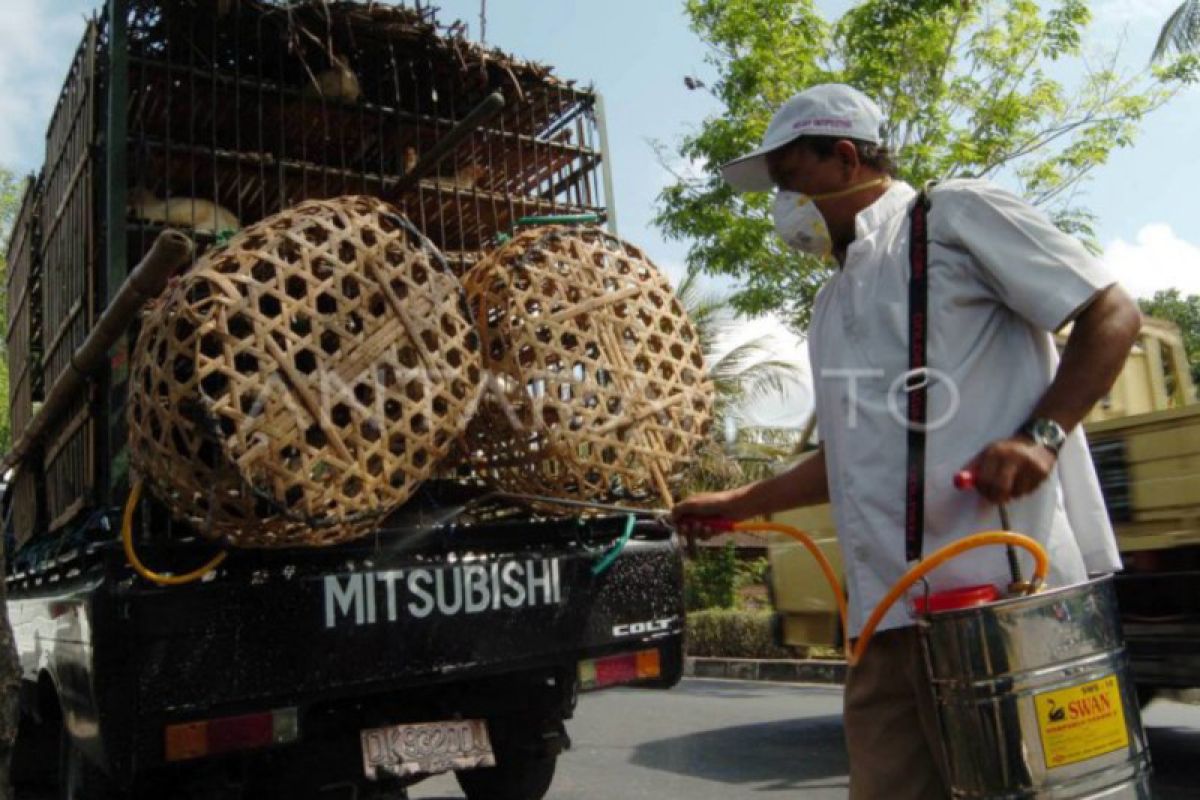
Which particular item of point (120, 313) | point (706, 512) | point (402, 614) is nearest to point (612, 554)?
point (402, 614)

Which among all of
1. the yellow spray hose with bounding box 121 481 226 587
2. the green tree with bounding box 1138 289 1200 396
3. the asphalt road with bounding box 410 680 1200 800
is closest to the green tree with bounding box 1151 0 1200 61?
the asphalt road with bounding box 410 680 1200 800

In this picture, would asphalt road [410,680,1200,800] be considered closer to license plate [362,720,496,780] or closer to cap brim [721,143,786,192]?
license plate [362,720,496,780]

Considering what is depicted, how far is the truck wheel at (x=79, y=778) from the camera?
3.36 metres

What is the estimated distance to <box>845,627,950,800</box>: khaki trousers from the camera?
77.8 inches

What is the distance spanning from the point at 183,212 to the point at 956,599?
339 centimetres

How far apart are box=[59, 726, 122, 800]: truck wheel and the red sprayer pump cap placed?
7.95 feet

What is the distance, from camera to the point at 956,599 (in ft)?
5.68

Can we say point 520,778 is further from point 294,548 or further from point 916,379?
point 916,379

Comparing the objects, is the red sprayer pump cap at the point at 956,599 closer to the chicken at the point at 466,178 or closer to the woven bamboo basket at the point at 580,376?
the woven bamboo basket at the point at 580,376

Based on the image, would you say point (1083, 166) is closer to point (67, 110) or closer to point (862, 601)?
point (67, 110)

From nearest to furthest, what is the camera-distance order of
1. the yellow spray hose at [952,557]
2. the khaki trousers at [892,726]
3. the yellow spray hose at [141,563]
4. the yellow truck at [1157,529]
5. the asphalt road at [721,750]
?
the yellow spray hose at [952,557] → the khaki trousers at [892,726] → the yellow spray hose at [141,563] → the yellow truck at [1157,529] → the asphalt road at [721,750]

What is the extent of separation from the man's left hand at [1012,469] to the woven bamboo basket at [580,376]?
4.73 ft

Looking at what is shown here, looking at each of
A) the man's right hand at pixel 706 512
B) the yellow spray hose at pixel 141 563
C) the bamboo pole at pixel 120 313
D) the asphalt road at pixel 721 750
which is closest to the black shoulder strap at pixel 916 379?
the man's right hand at pixel 706 512

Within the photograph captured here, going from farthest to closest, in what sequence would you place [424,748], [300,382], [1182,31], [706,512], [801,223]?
[1182,31], [424,748], [300,382], [706,512], [801,223]
